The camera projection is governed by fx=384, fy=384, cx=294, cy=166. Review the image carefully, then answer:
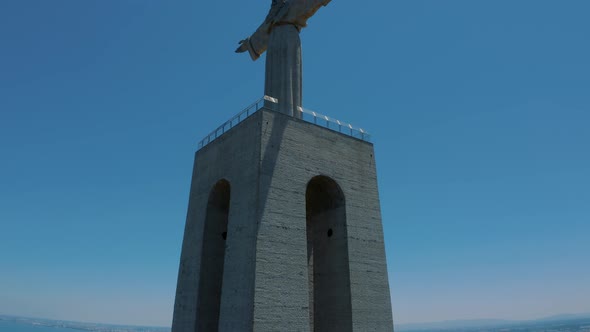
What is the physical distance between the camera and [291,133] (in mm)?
17047

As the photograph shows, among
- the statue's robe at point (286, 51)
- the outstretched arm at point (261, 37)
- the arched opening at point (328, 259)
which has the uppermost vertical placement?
the outstretched arm at point (261, 37)

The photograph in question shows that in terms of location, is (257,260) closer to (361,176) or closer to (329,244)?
(329,244)

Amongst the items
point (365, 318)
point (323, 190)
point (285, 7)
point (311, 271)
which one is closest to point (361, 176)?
point (323, 190)

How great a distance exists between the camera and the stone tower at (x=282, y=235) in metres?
14.3

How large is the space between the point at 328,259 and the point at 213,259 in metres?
5.61

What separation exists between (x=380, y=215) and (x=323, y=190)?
9.82ft

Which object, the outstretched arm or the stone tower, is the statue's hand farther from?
the stone tower

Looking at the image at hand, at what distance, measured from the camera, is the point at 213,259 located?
61.4 ft

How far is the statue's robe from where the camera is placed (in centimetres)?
2033

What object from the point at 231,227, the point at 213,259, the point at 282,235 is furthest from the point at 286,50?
the point at 213,259

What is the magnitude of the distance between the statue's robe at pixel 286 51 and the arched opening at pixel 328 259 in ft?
15.2

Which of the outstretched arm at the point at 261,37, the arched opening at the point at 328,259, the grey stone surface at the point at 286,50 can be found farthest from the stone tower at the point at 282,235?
the outstretched arm at the point at 261,37

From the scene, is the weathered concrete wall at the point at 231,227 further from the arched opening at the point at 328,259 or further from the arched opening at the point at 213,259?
the arched opening at the point at 328,259

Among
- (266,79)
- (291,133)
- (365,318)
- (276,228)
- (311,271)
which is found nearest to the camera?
(276,228)
